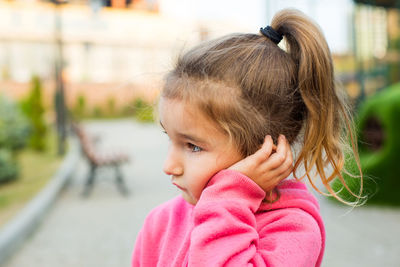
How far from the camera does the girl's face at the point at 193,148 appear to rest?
1.11 meters

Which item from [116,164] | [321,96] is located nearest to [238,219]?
[321,96]

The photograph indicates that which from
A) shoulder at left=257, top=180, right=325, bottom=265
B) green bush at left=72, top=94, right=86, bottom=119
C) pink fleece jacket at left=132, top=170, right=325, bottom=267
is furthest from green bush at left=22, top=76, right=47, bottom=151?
green bush at left=72, top=94, right=86, bottom=119

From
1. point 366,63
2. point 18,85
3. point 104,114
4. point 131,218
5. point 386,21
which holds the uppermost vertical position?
point 386,21

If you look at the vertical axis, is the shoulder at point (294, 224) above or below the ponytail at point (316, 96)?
below

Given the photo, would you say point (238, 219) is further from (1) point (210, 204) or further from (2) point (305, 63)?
(2) point (305, 63)

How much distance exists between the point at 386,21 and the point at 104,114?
27302mm

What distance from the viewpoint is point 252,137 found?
1.14 m

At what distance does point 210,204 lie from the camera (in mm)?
1077

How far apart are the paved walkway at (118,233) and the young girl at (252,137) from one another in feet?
8.63

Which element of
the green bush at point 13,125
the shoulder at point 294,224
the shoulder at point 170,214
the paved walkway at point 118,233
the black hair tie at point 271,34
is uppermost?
the black hair tie at point 271,34

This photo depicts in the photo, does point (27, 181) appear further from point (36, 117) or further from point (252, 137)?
point (252, 137)

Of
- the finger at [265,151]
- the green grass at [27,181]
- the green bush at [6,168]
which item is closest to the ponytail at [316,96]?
the finger at [265,151]

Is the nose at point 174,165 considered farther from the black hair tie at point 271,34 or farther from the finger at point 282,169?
the black hair tie at point 271,34

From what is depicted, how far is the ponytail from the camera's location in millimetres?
1156
